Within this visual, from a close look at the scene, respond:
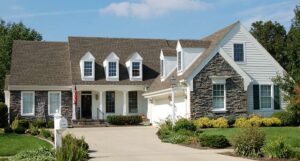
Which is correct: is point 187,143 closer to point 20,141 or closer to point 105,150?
point 105,150

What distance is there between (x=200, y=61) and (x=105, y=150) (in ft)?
43.0

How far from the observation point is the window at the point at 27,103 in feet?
132

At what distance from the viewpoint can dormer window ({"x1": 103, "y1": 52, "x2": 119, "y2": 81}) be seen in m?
42.2

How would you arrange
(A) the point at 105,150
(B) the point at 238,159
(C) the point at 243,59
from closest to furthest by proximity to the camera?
(B) the point at 238,159 → (A) the point at 105,150 → (C) the point at 243,59

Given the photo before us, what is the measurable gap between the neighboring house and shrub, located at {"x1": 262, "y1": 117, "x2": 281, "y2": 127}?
1.53 metres

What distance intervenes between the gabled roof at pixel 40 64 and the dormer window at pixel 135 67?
Result: 5.35 meters

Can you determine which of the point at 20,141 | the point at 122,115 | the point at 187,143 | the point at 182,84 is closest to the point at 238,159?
the point at 187,143

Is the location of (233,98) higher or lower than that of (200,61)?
lower

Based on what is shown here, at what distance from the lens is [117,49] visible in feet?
150

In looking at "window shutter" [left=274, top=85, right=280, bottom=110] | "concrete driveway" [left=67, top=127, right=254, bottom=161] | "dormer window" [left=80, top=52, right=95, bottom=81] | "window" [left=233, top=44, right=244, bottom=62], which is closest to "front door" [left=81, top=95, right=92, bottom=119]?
"dormer window" [left=80, top=52, right=95, bottom=81]

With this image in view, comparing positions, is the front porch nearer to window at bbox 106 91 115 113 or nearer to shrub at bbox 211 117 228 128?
window at bbox 106 91 115 113

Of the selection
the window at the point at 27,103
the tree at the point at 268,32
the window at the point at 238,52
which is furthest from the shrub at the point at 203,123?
the tree at the point at 268,32

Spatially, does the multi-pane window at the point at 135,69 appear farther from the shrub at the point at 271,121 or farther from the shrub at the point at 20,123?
the shrub at the point at 271,121

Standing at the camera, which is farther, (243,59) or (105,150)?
(243,59)
